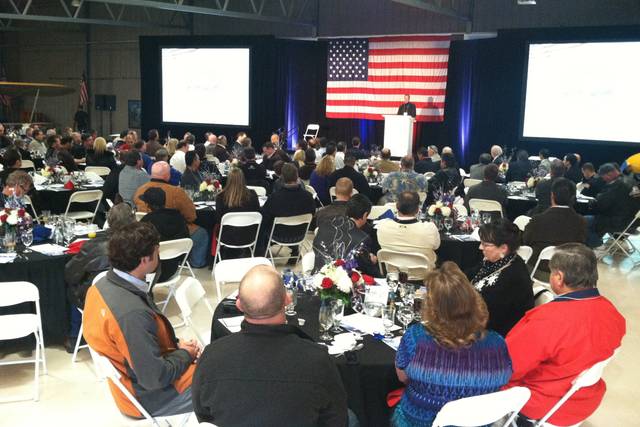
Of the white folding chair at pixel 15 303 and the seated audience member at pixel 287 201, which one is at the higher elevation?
the seated audience member at pixel 287 201

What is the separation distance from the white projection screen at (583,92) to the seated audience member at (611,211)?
18.5 ft

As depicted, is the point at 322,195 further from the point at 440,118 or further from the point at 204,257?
the point at 440,118

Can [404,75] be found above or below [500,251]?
above

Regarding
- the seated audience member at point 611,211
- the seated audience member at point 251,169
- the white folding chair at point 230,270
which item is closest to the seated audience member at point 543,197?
the seated audience member at point 611,211

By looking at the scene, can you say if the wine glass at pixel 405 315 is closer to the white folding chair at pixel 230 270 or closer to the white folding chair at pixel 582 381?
the white folding chair at pixel 582 381

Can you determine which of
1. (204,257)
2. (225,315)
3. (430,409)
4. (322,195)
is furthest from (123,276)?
(322,195)

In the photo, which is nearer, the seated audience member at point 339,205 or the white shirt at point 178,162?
the seated audience member at point 339,205

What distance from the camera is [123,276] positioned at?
3.39 metres

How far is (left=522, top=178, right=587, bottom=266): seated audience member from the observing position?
632cm

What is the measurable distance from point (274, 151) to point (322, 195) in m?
2.51

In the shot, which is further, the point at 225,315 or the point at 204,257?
the point at 204,257

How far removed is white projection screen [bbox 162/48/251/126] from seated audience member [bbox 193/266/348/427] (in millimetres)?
16679

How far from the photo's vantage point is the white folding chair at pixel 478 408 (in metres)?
2.64

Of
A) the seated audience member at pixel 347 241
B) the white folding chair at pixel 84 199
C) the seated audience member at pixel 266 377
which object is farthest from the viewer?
the white folding chair at pixel 84 199
